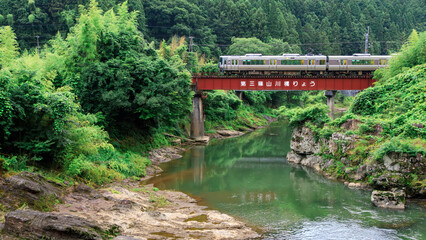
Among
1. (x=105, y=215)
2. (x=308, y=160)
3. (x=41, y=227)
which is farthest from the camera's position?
(x=308, y=160)

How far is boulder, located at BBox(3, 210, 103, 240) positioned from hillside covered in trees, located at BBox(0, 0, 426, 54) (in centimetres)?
5382

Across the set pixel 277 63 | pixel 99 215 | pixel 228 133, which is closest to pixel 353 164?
pixel 99 215

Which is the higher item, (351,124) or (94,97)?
(94,97)

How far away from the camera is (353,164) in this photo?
2866cm

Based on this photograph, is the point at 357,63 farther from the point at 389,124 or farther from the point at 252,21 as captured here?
the point at 252,21

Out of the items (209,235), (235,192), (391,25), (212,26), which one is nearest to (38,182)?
(209,235)

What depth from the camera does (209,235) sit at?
18047 millimetres

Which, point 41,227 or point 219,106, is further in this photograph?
point 219,106

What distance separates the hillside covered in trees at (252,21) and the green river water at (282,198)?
41.0m

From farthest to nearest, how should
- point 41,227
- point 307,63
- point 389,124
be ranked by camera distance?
1. point 307,63
2. point 389,124
3. point 41,227

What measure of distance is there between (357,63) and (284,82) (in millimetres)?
10247

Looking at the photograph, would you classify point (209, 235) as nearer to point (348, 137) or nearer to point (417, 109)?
point (348, 137)

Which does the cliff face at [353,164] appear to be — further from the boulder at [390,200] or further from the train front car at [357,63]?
the train front car at [357,63]

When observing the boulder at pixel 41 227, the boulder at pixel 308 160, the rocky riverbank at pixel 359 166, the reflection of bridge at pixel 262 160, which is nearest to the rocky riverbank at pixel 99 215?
the boulder at pixel 41 227
